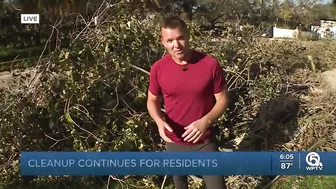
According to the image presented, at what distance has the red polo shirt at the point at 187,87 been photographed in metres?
3.14

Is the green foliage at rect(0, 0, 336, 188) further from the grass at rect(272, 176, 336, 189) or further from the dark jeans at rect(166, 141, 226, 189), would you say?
the dark jeans at rect(166, 141, 226, 189)

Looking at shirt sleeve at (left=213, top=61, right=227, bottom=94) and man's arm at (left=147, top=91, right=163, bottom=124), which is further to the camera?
man's arm at (left=147, top=91, right=163, bottom=124)

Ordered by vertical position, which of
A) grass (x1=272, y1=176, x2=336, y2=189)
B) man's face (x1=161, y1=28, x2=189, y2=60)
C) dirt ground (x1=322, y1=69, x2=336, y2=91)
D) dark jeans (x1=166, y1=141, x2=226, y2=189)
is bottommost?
grass (x1=272, y1=176, x2=336, y2=189)

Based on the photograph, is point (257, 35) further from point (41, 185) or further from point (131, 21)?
point (41, 185)

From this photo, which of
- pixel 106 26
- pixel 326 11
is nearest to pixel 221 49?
pixel 106 26

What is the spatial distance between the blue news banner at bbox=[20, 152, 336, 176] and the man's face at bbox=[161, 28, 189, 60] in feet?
2.22

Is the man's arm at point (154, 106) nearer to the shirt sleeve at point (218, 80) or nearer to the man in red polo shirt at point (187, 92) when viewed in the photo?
the man in red polo shirt at point (187, 92)

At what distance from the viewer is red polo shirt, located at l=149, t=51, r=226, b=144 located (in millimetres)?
3145

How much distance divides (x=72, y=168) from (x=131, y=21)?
2.45 m

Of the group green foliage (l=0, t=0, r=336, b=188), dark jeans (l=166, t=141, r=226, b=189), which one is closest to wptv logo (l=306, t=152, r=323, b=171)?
dark jeans (l=166, t=141, r=226, b=189)

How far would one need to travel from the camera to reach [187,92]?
3180mm

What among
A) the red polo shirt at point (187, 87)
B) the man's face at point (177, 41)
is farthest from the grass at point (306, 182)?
the man's face at point (177, 41)

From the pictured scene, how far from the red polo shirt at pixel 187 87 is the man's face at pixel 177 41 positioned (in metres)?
0.08

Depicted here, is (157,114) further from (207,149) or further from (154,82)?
(207,149)
